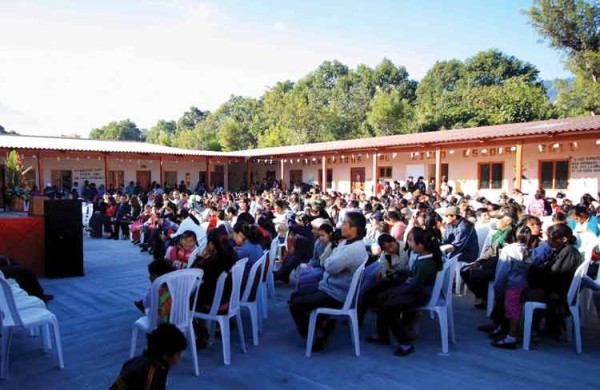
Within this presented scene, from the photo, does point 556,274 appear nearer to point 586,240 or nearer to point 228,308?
point 586,240

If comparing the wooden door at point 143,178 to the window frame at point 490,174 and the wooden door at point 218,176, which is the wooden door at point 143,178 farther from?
the window frame at point 490,174

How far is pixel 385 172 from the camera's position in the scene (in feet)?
63.6

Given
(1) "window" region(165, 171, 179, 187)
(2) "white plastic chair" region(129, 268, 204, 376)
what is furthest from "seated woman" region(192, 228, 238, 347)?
(1) "window" region(165, 171, 179, 187)

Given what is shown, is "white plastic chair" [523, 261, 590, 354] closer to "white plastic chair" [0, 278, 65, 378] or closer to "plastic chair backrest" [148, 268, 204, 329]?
"plastic chair backrest" [148, 268, 204, 329]

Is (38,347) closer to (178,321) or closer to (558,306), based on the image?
(178,321)

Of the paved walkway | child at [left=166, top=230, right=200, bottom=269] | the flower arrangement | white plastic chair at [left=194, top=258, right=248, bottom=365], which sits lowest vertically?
the paved walkway

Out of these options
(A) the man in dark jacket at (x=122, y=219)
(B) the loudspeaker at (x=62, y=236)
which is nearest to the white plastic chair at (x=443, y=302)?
(B) the loudspeaker at (x=62, y=236)

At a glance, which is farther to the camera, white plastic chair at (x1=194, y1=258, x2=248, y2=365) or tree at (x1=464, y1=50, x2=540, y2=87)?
tree at (x1=464, y1=50, x2=540, y2=87)

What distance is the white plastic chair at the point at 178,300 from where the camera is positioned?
301 cm

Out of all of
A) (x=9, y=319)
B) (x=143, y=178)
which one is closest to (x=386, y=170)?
(x=143, y=178)

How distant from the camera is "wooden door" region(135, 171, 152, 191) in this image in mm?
22375

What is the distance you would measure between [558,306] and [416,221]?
238 centimetres

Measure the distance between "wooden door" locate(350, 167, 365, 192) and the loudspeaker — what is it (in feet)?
49.3

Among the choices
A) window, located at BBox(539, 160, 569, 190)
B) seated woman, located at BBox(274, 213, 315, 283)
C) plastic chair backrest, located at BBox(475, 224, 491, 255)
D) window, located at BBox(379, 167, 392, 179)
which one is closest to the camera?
seated woman, located at BBox(274, 213, 315, 283)
